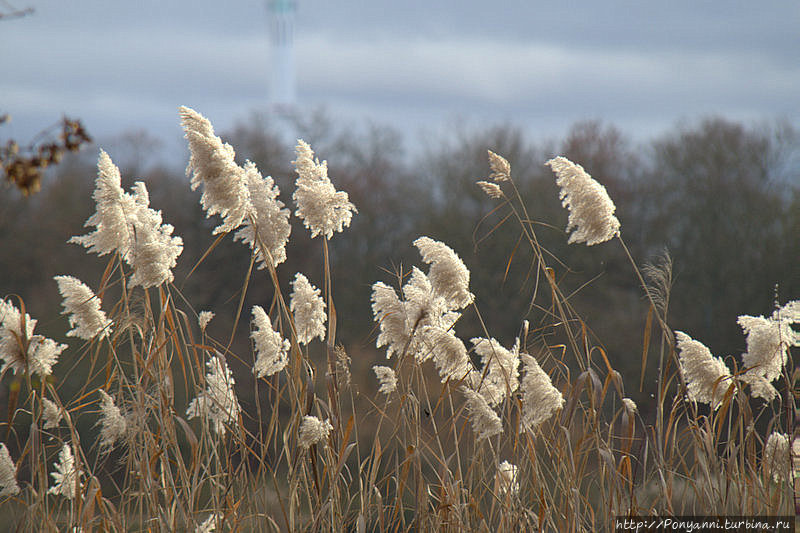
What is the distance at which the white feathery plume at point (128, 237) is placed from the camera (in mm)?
2240

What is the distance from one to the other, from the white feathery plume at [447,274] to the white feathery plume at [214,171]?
591 millimetres

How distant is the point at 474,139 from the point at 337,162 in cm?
324

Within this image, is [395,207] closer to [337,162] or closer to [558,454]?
[337,162]

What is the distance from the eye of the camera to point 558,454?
2434mm

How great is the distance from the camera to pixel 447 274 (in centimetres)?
223

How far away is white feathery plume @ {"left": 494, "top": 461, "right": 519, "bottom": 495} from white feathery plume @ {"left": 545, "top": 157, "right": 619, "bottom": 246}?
0.83 metres

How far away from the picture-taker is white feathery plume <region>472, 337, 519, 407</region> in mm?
2381

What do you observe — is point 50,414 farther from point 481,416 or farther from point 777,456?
point 777,456

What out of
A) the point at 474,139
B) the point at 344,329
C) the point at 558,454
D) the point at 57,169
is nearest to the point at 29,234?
the point at 57,169

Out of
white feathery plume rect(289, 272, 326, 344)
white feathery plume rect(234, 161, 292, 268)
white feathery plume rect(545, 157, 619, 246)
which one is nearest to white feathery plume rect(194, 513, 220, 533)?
white feathery plume rect(289, 272, 326, 344)

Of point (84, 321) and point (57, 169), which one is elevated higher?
point (84, 321)

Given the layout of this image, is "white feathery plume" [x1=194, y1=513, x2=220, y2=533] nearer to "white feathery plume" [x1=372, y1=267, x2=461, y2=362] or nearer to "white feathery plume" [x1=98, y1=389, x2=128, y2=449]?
"white feathery plume" [x1=98, y1=389, x2=128, y2=449]

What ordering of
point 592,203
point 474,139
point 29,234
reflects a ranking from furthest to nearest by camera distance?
point 474,139 → point 29,234 → point 592,203

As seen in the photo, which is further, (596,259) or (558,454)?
(596,259)
